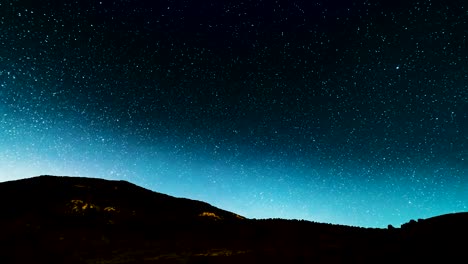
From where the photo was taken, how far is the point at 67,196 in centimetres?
3058

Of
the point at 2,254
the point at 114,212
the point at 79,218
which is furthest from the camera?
the point at 114,212

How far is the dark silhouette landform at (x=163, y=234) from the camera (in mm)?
13672

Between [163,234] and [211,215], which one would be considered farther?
[211,215]

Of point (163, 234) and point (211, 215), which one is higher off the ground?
point (211, 215)

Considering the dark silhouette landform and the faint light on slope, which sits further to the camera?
the faint light on slope

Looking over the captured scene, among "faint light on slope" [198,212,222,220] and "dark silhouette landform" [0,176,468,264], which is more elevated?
"faint light on slope" [198,212,222,220]

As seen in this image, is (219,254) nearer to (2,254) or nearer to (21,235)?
(2,254)

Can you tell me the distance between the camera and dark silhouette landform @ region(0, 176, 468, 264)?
13672 millimetres

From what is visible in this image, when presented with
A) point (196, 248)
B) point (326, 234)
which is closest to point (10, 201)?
point (196, 248)

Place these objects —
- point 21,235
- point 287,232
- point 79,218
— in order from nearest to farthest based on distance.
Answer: point 21,235, point 287,232, point 79,218

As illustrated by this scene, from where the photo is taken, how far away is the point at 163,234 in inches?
958

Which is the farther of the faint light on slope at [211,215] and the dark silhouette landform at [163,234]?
the faint light on slope at [211,215]

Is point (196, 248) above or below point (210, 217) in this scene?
below

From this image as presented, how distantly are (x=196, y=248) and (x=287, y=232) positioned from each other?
8.19m
